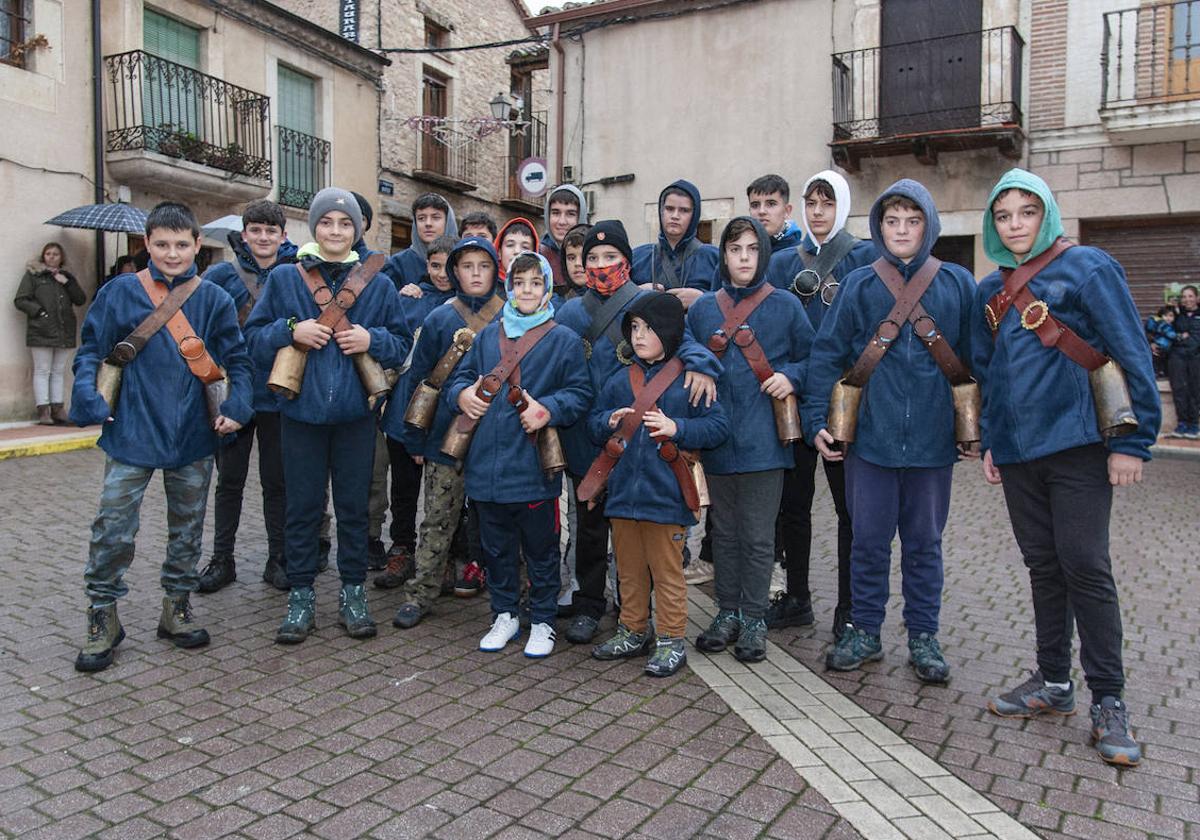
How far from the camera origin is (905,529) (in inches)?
163

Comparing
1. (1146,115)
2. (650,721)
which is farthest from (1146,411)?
(1146,115)

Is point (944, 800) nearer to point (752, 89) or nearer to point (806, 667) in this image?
point (806, 667)

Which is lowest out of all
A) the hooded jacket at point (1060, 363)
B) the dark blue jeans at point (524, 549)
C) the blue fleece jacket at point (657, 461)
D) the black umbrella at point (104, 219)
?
the dark blue jeans at point (524, 549)

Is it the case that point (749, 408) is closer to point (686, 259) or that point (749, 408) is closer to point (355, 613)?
point (686, 259)

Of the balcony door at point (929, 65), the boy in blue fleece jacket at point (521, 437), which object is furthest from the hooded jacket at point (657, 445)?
the balcony door at point (929, 65)

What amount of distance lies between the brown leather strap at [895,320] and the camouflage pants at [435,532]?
6.64ft

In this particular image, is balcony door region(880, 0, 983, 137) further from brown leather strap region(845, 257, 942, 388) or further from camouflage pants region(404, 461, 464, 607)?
camouflage pants region(404, 461, 464, 607)

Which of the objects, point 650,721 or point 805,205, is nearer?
point 650,721

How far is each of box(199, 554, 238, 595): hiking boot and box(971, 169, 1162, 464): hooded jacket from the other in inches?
154

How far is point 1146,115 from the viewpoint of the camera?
12.5 meters

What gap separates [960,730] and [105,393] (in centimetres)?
362

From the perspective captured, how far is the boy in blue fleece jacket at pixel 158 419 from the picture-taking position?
4.10 m

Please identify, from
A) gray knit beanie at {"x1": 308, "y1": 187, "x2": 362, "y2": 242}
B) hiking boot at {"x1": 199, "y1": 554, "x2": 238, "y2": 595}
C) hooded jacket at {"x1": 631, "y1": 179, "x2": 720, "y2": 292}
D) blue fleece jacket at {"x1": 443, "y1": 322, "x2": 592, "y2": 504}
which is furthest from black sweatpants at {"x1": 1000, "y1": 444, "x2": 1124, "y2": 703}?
hiking boot at {"x1": 199, "y1": 554, "x2": 238, "y2": 595}

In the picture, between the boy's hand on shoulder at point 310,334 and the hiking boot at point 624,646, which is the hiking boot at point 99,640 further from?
the hiking boot at point 624,646
